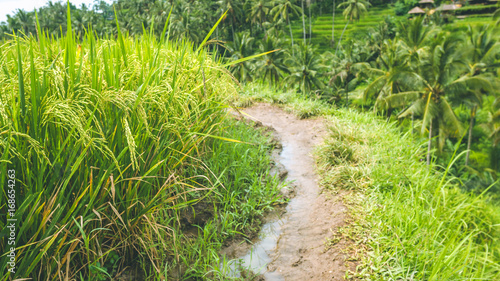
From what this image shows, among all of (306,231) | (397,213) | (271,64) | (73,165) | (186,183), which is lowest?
(271,64)

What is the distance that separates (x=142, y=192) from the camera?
2189 mm

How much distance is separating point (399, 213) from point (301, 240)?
0.86m

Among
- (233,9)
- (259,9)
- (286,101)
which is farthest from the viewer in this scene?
(259,9)

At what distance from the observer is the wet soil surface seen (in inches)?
98.4

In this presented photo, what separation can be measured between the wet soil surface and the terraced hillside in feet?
151

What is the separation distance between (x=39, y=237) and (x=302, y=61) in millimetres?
25410

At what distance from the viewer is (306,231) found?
3.04 metres

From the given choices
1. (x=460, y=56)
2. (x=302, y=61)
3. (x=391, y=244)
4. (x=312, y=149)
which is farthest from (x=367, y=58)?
(x=391, y=244)

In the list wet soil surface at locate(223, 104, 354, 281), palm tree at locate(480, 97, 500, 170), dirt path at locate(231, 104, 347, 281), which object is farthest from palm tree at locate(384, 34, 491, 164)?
wet soil surface at locate(223, 104, 354, 281)

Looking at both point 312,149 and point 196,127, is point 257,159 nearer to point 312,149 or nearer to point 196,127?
point 312,149

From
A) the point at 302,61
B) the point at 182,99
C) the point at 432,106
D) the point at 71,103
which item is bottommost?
the point at 432,106

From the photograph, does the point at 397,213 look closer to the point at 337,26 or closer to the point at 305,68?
the point at 305,68

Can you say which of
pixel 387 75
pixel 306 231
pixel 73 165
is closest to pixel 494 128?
pixel 387 75

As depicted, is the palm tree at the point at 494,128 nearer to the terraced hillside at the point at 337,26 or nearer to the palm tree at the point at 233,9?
the terraced hillside at the point at 337,26
